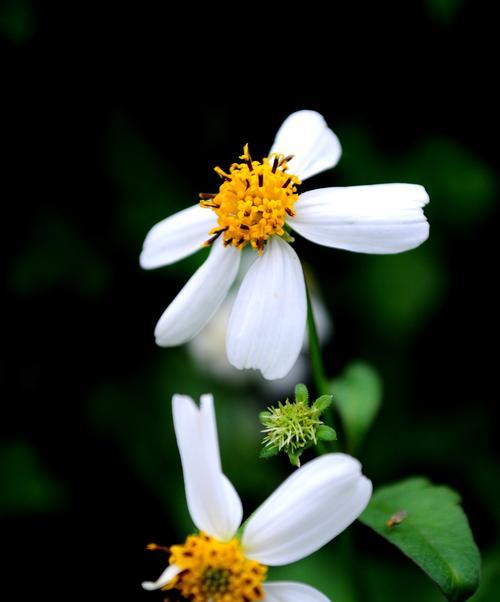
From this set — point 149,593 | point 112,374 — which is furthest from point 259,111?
point 149,593

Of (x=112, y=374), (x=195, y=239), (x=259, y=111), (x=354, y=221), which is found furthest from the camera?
(x=112, y=374)

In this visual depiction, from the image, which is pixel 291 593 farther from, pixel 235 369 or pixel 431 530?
pixel 235 369

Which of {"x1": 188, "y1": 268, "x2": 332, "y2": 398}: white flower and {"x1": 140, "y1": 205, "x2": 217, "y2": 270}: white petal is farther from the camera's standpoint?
{"x1": 188, "y1": 268, "x2": 332, "y2": 398}: white flower

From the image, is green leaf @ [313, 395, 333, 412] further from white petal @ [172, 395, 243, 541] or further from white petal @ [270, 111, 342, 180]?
white petal @ [270, 111, 342, 180]

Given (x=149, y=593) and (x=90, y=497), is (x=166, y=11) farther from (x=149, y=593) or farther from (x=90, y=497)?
(x=149, y=593)

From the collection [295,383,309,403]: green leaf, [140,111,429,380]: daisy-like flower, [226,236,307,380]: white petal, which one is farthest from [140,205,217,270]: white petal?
[295,383,309,403]: green leaf

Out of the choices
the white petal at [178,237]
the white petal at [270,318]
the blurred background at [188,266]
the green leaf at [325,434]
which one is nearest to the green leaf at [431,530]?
the green leaf at [325,434]

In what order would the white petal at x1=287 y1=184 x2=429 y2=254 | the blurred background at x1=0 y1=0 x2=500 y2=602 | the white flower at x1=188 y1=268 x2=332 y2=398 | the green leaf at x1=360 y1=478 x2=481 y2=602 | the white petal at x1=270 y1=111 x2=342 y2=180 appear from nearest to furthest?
the green leaf at x1=360 y1=478 x2=481 y2=602
the white petal at x1=287 y1=184 x2=429 y2=254
the white petal at x1=270 y1=111 x2=342 y2=180
the blurred background at x1=0 y1=0 x2=500 y2=602
the white flower at x1=188 y1=268 x2=332 y2=398
